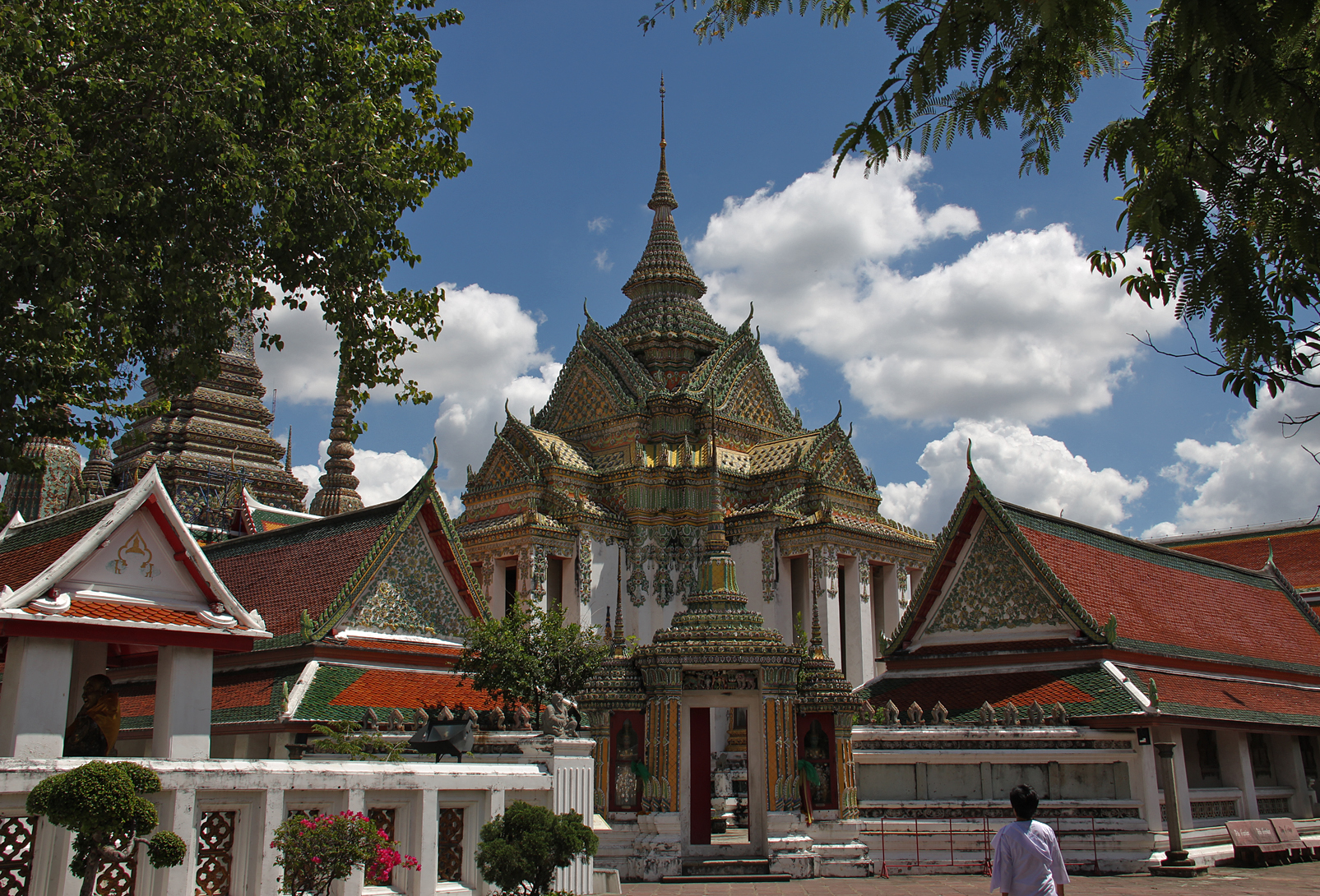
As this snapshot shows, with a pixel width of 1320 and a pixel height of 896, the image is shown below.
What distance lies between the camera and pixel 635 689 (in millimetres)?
14188

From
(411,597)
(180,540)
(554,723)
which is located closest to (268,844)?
(180,540)

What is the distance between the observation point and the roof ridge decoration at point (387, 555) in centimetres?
1525

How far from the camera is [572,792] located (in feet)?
33.7

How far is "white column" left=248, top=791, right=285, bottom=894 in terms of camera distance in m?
7.62

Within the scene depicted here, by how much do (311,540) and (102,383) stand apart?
22.6 ft

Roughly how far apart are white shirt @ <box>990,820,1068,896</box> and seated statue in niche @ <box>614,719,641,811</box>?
7.62m

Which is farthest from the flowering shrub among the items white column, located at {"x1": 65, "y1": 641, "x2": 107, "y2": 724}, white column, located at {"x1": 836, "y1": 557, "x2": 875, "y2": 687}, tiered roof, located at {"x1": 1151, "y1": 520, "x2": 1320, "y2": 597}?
tiered roof, located at {"x1": 1151, "y1": 520, "x2": 1320, "y2": 597}

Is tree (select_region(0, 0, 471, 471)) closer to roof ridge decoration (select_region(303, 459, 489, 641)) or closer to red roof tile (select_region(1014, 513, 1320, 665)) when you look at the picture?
roof ridge decoration (select_region(303, 459, 489, 641))

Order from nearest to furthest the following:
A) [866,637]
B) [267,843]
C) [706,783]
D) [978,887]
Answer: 1. [267,843]
2. [978,887]
3. [706,783]
4. [866,637]

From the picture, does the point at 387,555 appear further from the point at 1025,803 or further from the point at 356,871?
the point at 1025,803

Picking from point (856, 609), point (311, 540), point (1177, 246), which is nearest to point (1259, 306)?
point (1177, 246)

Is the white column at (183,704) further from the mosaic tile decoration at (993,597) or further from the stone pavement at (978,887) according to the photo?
the mosaic tile decoration at (993,597)

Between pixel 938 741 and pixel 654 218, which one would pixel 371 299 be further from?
pixel 654 218

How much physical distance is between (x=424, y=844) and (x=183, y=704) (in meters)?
2.34
